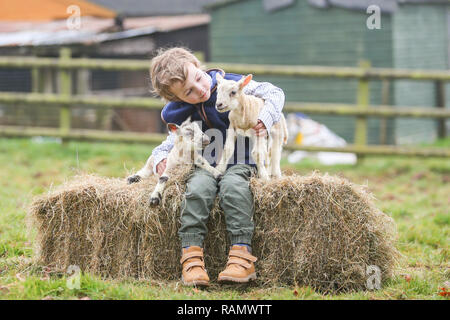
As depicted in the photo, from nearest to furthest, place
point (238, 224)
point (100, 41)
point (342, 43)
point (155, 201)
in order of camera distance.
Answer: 1. point (238, 224)
2. point (155, 201)
3. point (100, 41)
4. point (342, 43)

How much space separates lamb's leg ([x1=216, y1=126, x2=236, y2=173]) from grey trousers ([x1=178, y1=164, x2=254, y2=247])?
6.0 inches

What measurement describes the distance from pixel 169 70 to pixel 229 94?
16.3 inches

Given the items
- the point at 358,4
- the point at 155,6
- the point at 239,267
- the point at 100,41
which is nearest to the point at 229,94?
the point at 239,267

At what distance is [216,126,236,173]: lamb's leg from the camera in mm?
3900

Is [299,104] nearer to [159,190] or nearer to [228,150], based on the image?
[228,150]

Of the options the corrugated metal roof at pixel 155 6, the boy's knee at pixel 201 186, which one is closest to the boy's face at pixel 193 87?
the boy's knee at pixel 201 186

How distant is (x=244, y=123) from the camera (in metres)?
3.86

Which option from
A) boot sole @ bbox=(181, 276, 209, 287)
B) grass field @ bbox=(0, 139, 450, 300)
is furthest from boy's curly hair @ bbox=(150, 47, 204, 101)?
boot sole @ bbox=(181, 276, 209, 287)

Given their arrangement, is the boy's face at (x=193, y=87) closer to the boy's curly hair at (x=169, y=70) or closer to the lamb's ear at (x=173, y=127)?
the boy's curly hair at (x=169, y=70)

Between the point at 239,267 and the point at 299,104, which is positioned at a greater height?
the point at 299,104

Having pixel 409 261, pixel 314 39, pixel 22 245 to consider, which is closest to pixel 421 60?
pixel 314 39

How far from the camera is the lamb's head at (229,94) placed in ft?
12.2
